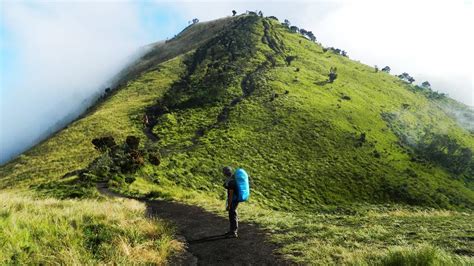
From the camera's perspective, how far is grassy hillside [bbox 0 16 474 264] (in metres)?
17.2

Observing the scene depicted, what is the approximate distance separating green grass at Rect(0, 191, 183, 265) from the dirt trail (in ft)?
2.74

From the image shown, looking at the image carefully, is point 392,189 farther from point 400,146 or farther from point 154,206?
point 154,206

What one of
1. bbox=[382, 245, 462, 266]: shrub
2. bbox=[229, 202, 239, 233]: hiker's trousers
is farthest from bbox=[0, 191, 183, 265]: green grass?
bbox=[382, 245, 462, 266]: shrub

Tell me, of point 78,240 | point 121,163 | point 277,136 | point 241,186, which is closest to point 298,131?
point 277,136

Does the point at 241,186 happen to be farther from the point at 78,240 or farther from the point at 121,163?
the point at 121,163

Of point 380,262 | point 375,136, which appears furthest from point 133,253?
point 375,136

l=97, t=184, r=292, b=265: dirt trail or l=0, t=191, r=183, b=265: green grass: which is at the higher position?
l=0, t=191, r=183, b=265: green grass

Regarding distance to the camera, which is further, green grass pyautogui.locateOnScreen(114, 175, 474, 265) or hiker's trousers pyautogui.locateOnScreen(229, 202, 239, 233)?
hiker's trousers pyautogui.locateOnScreen(229, 202, 239, 233)

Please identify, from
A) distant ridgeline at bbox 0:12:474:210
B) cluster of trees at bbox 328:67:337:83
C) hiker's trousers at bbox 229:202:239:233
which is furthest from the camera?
cluster of trees at bbox 328:67:337:83

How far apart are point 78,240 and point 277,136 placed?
220ft

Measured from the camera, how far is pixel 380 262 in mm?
8602

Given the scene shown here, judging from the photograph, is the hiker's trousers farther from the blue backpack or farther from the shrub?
the shrub

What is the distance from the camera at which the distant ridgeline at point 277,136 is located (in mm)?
56597

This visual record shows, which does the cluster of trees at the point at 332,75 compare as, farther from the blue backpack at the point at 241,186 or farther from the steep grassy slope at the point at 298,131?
the blue backpack at the point at 241,186
